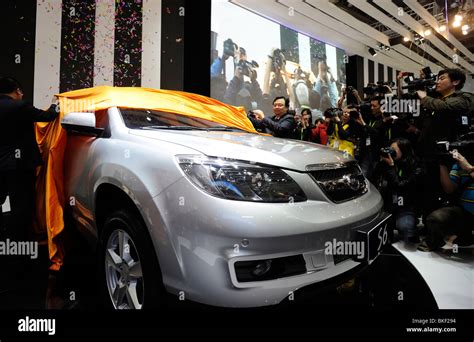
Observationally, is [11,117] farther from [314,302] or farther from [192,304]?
A: [314,302]

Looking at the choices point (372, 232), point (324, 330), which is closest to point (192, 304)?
point (324, 330)

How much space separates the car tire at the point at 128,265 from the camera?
46.2 inches

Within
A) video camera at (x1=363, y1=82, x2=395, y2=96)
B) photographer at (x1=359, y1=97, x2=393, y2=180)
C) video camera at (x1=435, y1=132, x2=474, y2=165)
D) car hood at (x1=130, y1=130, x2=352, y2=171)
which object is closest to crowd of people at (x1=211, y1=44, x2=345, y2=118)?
video camera at (x1=363, y1=82, x2=395, y2=96)

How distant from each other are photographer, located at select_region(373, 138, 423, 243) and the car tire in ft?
8.06

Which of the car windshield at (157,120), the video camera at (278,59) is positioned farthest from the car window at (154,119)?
the video camera at (278,59)

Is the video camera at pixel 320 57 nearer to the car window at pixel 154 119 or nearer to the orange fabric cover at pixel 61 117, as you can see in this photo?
the orange fabric cover at pixel 61 117

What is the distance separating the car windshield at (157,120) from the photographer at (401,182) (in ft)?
5.93

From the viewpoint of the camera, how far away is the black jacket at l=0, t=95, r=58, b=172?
208 cm

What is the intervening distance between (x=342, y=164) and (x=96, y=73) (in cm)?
419

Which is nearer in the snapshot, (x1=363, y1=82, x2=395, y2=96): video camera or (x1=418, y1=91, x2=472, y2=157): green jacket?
(x1=418, y1=91, x2=472, y2=157): green jacket

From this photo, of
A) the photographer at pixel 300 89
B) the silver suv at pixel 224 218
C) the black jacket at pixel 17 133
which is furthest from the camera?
the photographer at pixel 300 89

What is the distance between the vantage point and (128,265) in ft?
4.43

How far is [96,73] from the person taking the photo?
434 centimetres

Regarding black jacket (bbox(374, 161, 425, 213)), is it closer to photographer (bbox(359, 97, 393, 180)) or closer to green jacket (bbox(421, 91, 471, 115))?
photographer (bbox(359, 97, 393, 180))
